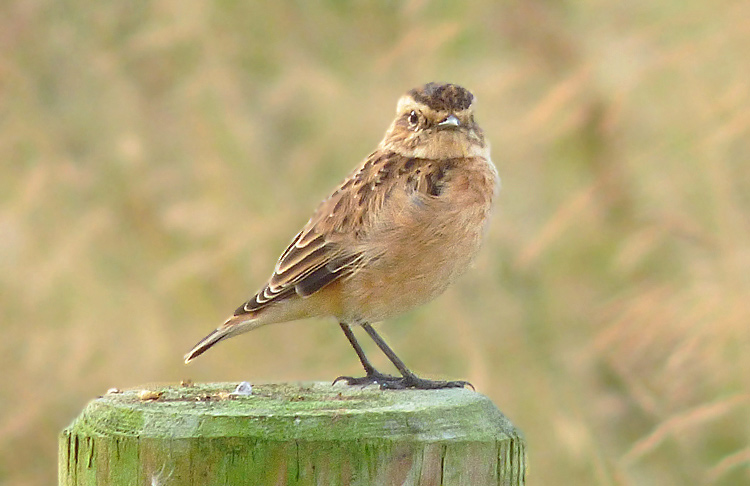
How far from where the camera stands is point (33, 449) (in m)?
5.31

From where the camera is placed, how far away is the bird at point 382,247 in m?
3.84

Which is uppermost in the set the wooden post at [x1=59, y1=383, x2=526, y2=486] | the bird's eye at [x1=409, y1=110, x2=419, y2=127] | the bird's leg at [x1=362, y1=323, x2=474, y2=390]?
the bird's eye at [x1=409, y1=110, x2=419, y2=127]

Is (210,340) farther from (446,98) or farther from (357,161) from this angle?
(357,161)

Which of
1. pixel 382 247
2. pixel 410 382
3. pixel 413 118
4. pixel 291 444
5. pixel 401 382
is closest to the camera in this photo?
pixel 291 444

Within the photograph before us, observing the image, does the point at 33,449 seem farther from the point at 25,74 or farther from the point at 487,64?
the point at 487,64

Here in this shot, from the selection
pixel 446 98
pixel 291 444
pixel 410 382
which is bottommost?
pixel 291 444

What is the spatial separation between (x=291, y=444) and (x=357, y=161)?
11.5 ft

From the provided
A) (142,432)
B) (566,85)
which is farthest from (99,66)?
(142,432)

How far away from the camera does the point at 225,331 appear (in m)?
3.74

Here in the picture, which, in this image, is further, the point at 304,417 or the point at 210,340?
the point at 210,340

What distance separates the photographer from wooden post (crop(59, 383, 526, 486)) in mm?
2215

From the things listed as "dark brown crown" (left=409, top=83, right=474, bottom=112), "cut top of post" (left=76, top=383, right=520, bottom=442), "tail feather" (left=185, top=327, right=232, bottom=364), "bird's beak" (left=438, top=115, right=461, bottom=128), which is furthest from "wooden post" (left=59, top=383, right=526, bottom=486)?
"dark brown crown" (left=409, top=83, right=474, bottom=112)

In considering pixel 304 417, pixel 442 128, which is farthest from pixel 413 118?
pixel 304 417

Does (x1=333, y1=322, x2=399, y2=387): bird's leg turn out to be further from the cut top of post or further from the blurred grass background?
the blurred grass background
